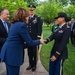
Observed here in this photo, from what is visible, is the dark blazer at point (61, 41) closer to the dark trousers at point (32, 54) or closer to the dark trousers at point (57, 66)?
the dark trousers at point (57, 66)

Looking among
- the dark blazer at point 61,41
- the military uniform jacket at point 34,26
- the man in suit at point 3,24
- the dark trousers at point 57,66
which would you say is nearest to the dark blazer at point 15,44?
the dark blazer at point 61,41

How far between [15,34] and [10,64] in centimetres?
55

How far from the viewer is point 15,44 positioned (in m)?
3.93

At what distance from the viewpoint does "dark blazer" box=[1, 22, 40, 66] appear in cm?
387

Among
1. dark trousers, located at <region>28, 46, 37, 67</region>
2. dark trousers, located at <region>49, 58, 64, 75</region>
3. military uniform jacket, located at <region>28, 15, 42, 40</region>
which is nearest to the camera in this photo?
dark trousers, located at <region>49, 58, 64, 75</region>

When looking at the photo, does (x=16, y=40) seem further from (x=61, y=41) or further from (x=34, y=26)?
(x=34, y=26)

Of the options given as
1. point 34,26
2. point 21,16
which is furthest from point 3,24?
point 21,16

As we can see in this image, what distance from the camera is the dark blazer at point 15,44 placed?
3871 millimetres

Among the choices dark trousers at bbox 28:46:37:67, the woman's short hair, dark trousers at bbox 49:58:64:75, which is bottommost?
dark trousers at bbox 28:46:37:67

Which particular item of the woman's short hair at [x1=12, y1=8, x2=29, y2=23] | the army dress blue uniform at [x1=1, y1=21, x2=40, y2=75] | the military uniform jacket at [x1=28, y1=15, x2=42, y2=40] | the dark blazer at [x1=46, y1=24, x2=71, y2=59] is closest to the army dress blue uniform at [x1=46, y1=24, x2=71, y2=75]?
the dark blazer at [x1=46, y1=24, x2=71, y2=59]

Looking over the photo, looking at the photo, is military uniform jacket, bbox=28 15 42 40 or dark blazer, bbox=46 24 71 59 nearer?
dark blazer, bbox=46 24 71 59

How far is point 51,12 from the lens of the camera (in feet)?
142

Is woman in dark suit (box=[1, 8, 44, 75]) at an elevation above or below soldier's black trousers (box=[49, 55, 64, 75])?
above

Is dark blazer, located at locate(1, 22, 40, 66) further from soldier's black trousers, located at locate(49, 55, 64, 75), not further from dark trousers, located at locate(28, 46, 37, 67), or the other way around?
dark trousers, located at locate(28, 46, 37, 67)
